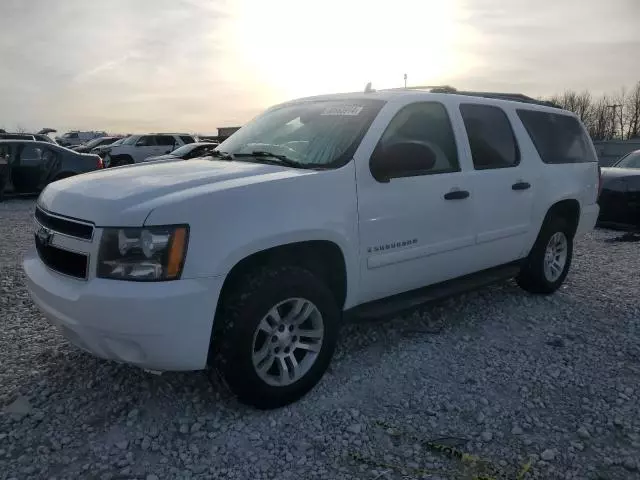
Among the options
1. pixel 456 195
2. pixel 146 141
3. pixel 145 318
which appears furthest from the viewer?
pixel 146 141

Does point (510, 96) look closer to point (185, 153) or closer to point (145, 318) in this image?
point (145, 318)

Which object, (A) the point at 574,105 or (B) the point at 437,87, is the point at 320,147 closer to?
(B) the point at 437,87

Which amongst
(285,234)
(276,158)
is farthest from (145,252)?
(276,158)

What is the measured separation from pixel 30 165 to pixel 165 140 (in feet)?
34.8

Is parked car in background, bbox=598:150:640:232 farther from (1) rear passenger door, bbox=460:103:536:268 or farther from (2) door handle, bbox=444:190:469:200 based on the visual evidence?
(2) door handle, bbox=444:190:469:200

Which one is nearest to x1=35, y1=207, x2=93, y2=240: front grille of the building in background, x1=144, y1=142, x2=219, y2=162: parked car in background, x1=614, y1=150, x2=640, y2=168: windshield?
x1=144, y1=142, x2=219, y2=162: parked car in background

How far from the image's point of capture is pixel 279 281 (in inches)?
119

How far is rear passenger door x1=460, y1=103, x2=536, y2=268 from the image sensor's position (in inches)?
169

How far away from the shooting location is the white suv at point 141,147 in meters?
21.7

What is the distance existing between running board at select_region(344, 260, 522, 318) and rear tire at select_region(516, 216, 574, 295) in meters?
0.27

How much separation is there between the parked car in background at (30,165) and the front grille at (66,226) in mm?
10542

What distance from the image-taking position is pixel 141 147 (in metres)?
22.1

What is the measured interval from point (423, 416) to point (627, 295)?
3.42m

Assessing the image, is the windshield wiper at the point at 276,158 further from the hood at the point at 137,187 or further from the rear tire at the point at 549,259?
the rear tire at the point at 549,259
